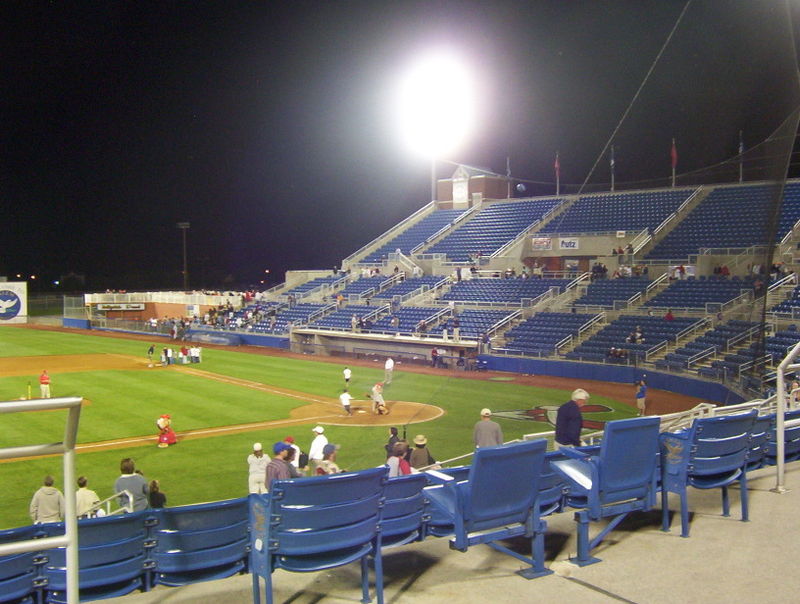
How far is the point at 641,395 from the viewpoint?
14609 mm

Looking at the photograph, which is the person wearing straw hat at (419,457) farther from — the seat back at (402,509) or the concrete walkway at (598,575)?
the seat back at (402,509)

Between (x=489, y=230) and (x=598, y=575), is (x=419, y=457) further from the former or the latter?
(x=489, y=230)

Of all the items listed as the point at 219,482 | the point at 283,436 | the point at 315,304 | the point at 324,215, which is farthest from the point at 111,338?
the point at 219,482

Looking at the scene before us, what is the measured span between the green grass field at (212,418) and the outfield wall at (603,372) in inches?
18.5

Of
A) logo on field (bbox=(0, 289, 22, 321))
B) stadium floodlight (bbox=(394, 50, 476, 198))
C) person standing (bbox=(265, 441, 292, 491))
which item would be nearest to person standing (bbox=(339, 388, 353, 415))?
person standing (bbox=(265, 441, 292, 491))

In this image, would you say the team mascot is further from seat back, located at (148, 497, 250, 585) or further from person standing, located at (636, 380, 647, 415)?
seat back, located at (148, 497, 250, 585)

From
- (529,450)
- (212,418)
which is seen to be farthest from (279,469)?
(212,418)

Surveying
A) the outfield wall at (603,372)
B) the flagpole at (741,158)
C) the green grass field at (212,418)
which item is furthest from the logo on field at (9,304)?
the flagpole at (741,158)

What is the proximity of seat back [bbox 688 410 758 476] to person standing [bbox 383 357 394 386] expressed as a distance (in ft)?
22.9

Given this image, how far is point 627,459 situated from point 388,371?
8082mm

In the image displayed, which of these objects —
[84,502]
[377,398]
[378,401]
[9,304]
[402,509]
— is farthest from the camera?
[9,304]

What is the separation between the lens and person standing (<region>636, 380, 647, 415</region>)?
14.1 metres

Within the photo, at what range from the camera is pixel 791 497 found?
20.2 ft

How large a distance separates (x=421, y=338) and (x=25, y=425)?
1083cm
